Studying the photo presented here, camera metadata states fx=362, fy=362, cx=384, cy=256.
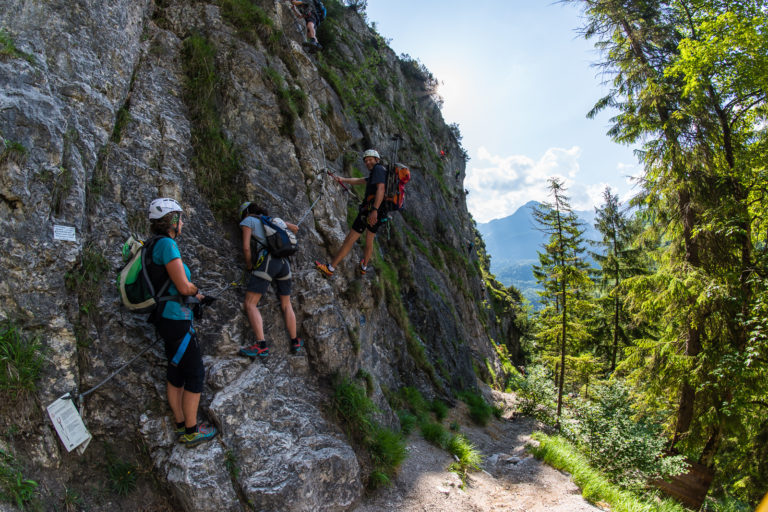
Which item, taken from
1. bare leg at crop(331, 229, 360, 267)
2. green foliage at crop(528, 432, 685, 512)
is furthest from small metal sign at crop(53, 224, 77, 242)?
green foliage at crop(528, 432, 685, 512)

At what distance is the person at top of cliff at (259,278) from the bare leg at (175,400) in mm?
1058

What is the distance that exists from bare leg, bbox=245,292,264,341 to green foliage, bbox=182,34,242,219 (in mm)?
1628

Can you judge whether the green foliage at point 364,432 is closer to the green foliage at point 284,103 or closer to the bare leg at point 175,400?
the bare leg at point 175,400

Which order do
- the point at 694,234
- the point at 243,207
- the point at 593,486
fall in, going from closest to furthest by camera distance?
the point at 243,207, the point at 593,486, the point at 694,234

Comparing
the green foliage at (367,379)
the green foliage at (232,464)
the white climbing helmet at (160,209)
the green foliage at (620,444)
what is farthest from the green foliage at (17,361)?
the green foliage at (620,444)

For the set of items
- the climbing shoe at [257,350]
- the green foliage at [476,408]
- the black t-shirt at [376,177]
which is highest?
the black t-shirt at [376,177]

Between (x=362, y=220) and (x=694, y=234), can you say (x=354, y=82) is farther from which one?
(x=694, y=234)

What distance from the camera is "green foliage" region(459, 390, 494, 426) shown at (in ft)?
39.9

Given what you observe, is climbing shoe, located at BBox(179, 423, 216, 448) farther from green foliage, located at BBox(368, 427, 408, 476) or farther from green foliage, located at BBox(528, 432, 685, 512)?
green foliage, located at BBox(528, 432, 685, 512)

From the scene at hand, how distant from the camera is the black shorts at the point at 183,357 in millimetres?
4051

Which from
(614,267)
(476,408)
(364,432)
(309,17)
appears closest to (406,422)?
(364,432)

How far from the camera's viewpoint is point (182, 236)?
5543 millimetres

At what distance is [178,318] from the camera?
160 inches

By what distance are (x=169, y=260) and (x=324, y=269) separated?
11.6 ft
